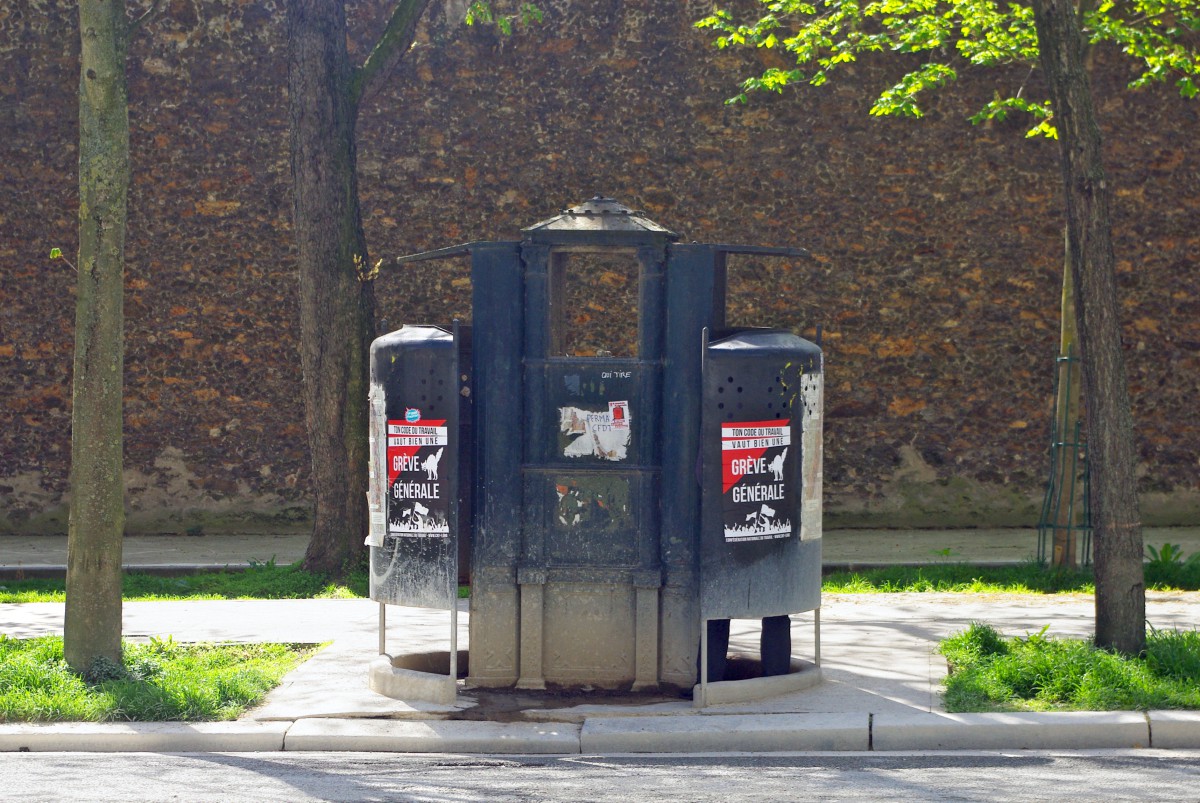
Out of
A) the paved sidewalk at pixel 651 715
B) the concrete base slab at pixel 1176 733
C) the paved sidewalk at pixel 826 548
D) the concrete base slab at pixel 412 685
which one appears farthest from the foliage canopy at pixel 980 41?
the concrete base slab at pixel 412 685

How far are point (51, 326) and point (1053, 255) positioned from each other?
10330 millimetres

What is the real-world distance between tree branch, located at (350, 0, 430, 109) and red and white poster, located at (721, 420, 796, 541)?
240 inches

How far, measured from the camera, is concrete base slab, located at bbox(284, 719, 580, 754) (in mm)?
6492

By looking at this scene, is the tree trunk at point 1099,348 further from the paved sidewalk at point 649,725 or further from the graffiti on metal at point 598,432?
the graffiti on metal at point 598,432

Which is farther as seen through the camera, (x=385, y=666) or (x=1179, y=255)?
(x=1179, y=255)

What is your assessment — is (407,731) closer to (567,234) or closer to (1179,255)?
(567,234)

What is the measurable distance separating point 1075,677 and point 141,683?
14.6 ft

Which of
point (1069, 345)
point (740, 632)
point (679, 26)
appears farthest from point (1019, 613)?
point (679, 26)

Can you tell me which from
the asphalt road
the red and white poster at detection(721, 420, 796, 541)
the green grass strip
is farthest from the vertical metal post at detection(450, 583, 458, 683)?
the green grass strip

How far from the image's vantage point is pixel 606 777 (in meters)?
5.99

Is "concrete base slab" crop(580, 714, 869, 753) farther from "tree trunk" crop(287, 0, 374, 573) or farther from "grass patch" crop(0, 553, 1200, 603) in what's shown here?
"tree trunk" crop(287, 0, 374, 573)

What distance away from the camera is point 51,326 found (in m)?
15.8

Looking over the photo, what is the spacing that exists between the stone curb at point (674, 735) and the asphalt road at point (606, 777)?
0.10 meters

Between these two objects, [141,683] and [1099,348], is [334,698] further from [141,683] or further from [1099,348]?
[1099,348]
